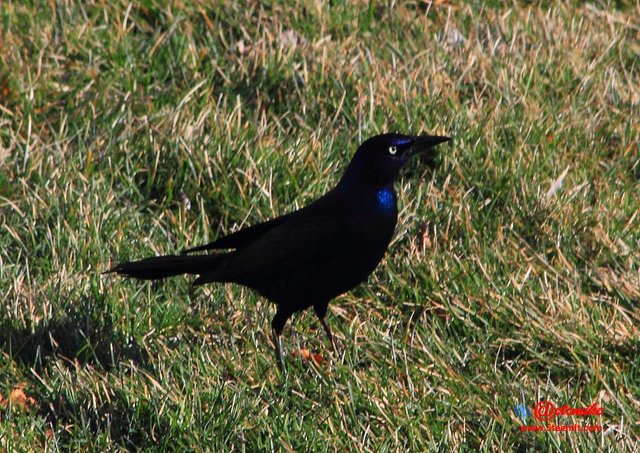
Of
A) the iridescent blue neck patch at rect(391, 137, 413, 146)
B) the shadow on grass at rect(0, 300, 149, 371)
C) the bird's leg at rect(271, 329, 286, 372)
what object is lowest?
the bird's leg at rect(271, 329, 286, 372)

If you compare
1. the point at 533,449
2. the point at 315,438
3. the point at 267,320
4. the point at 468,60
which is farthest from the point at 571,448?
the point at 468,60

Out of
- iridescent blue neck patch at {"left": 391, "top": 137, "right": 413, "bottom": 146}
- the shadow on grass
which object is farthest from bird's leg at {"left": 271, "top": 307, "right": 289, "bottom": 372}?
iridescent blue neck patch at {"left": 391, "top": 137, "right": 413, "bottom": 146}

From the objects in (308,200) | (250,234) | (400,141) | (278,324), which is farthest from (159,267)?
(308,200)

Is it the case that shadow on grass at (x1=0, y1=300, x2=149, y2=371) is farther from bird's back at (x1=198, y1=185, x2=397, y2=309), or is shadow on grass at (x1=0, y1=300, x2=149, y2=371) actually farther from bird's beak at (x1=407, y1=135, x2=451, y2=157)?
bird's beak at (x1=407, y1=135, x2=451, y2=157)

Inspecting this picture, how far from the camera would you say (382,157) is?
4605 millimetres

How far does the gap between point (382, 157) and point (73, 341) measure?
1.39m

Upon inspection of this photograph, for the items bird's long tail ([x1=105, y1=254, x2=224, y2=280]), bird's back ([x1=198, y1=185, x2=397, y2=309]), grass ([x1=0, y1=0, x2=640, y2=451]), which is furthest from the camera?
bird's long tail ([x1=105, y1=254, x2=224, y2=280])

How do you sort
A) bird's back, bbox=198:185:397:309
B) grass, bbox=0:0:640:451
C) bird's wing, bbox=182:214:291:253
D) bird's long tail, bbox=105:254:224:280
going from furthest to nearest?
bird's wing, bbox=182:214:291:253, bird's long tail, bbox=105:254:224:280, bird's back, bbox=198:185:397:309, grass, bbox=0:0:640:451

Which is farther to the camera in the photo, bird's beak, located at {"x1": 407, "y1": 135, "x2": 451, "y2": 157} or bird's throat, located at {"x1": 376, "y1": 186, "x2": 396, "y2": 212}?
bird's beak, located at {"x1": 407, "y1": 135, "x2": 451, "y2": 157}

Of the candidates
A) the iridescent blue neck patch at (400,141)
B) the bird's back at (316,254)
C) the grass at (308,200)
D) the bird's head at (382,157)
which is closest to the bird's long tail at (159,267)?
the bird's back at (316,254)

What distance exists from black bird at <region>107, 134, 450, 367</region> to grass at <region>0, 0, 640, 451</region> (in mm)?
252

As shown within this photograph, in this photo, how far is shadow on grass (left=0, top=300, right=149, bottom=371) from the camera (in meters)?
4.59

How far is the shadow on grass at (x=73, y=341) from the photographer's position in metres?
4.59

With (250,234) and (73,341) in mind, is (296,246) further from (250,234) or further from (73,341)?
(73,341)
